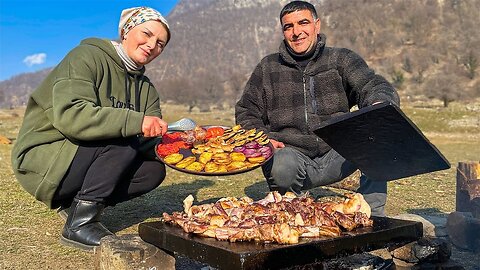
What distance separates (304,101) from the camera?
13.9 feet

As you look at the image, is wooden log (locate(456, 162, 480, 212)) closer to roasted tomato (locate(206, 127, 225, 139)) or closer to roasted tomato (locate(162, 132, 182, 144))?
roasted tomato (locate(206, 127, 225, 139))

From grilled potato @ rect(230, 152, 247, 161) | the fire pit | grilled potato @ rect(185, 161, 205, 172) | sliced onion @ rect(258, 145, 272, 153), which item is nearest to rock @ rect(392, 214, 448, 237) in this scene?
the fire pit

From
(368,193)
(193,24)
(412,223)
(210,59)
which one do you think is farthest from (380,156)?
(193,24)

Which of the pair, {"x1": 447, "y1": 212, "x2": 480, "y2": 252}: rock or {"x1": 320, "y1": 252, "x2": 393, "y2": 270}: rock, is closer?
{"x1": 320, "y1": 252, "x2": 393, "y2": 270}: rock

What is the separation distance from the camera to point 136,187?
4090 mm

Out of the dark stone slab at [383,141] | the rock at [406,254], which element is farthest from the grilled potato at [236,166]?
Answer: the rock at [406,254]

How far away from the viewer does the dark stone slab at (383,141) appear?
2580 mm

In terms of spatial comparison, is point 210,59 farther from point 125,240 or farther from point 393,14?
point 125,240

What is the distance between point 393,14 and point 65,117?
298ft

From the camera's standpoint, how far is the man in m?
3.94

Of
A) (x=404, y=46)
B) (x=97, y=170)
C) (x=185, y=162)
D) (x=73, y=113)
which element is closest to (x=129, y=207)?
(x=97, y=170)

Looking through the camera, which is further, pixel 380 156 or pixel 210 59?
pixel 210 59

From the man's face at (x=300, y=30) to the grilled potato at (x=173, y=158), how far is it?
150 cm

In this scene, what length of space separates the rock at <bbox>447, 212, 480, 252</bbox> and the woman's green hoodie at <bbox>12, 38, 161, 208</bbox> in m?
2.50
